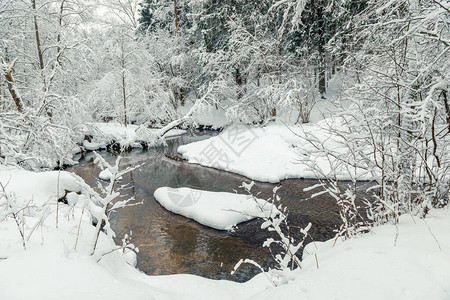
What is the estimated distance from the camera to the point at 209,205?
6.57 metres

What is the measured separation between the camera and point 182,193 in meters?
7.50

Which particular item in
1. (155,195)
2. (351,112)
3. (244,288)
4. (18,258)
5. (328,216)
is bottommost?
(155,195)

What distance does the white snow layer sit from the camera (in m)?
5.96

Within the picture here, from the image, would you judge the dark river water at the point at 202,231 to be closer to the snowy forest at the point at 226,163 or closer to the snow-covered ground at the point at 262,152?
the snowy forest at the point at 226,163

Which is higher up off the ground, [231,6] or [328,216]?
[231,6]

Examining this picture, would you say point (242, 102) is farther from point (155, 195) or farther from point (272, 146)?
point (155, 195)

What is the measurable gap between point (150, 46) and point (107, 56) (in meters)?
4.15

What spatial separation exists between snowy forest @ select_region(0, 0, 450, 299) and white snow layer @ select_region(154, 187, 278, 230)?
56 millimetres

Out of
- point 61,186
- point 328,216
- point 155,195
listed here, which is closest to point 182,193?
point 155,195

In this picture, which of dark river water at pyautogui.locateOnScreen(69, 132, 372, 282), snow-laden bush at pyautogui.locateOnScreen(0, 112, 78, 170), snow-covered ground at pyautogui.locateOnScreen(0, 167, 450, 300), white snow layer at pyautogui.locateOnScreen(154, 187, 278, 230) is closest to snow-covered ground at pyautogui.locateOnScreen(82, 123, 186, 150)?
dark river water at pyautogui.locateOnScreen(69, 132, 372, 282)

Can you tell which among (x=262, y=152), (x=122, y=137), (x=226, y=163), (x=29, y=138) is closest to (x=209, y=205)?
(x=226, y=163)

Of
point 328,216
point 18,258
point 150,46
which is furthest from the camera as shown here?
point 150,46

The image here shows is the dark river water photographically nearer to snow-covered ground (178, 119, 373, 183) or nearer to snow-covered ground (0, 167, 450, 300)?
snow-covered ground (178, 119, 373, 183)

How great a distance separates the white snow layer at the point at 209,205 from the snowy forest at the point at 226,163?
56mm
